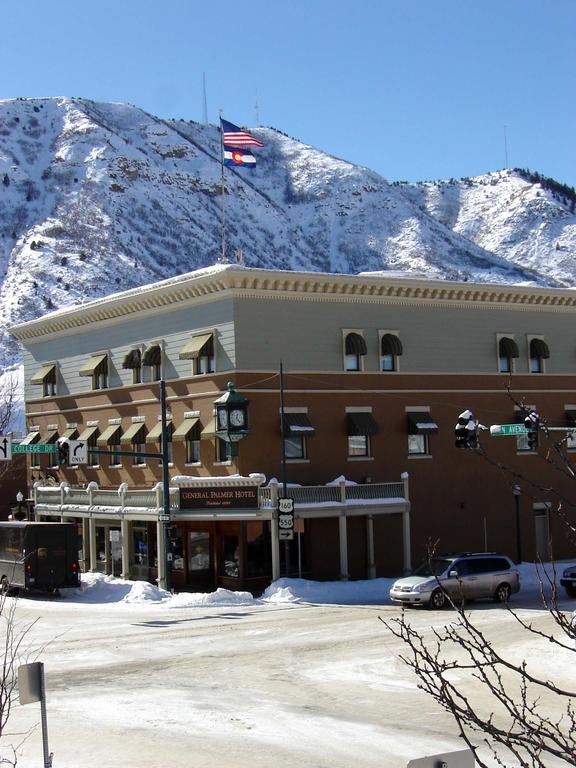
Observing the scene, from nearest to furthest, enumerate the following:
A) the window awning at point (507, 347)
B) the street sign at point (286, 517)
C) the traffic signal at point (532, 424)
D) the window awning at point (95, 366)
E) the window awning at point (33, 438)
Answer: 1. the traffic signal at point (532, 424)
2. the street sign at point (286, 517)
3. the window awning at point (507, 347)
4. the window awning at point (95, 366)
5. the window awning at point (33, 438)

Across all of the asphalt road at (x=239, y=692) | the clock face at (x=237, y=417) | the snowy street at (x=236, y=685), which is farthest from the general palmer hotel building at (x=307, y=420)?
the asphalt road at (x=239, y=692)

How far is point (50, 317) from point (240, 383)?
631 inches

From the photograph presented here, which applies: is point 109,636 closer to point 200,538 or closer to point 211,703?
point 211,703

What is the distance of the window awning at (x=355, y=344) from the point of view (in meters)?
45.0

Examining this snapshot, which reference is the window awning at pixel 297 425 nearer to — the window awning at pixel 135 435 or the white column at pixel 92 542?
the window awning at pixel 135 435

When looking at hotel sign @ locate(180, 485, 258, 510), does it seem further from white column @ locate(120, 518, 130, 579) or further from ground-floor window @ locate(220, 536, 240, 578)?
white column @ locate(120, 518, 130, 579)

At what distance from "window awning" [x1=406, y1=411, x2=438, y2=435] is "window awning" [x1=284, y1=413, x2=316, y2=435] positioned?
464cm

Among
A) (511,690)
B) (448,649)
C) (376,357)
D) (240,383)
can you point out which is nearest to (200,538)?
(240,383)

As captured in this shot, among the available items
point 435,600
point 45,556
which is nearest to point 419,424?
point 435,600

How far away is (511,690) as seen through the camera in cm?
2198

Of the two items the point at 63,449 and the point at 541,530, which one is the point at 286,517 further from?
the point at 541,530

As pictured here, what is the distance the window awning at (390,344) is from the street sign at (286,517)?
9.37 metres

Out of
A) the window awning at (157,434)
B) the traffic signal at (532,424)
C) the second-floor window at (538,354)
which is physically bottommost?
the traffic signal at (532,424)

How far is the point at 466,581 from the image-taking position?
35.0 m
